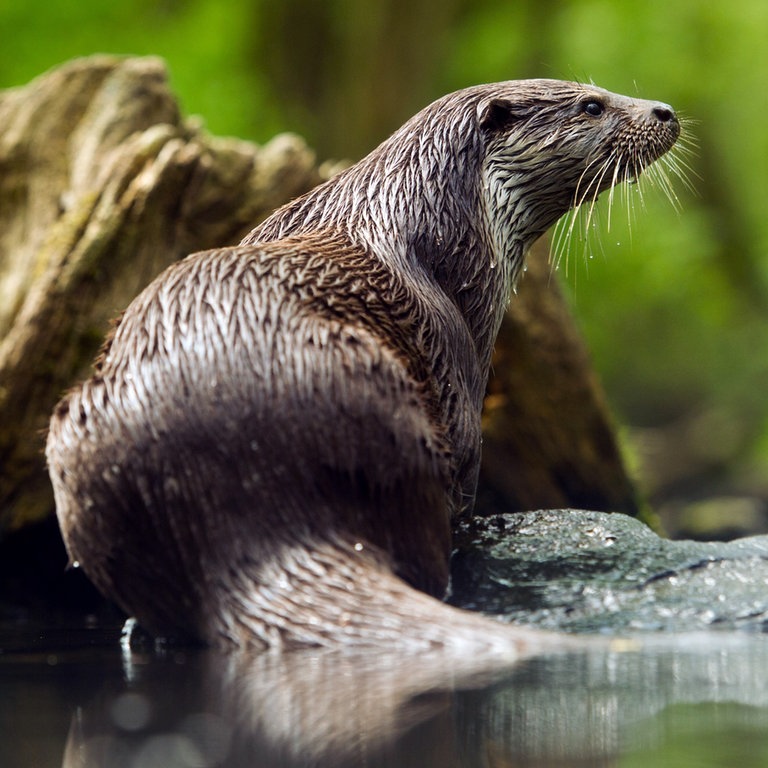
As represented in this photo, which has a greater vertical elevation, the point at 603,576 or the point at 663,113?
the point at 663,113

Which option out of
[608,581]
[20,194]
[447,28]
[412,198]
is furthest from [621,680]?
[447,28]

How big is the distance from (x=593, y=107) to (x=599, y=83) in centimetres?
903

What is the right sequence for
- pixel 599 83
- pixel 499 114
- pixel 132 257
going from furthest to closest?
pixel 599 83
pixel 132 257
pixel 499 114

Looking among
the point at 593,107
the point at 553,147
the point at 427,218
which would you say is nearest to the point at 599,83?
the point at 593,107

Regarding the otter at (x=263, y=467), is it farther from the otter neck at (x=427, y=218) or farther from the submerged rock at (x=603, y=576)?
the otter neck at (x=427, y=218)

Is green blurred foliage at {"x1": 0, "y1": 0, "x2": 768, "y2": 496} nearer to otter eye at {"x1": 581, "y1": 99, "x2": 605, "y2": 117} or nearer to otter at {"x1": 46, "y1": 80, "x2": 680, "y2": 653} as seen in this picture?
otter eye at {"x1": 581, "y1": 99, "x2": 605, "y2": 117}

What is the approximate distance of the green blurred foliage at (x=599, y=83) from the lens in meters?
9.90

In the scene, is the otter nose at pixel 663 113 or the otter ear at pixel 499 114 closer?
the otter ear at pixel 499 114

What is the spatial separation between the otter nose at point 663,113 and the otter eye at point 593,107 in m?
0.19

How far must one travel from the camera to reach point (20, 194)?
5.22 metres

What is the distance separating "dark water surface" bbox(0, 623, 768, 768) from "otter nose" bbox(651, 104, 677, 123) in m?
1.96

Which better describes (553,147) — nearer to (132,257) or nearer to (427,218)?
(427,218)

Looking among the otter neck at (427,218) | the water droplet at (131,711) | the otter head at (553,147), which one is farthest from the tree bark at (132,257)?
the water droplet at (131,711)

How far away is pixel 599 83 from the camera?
1247cm
